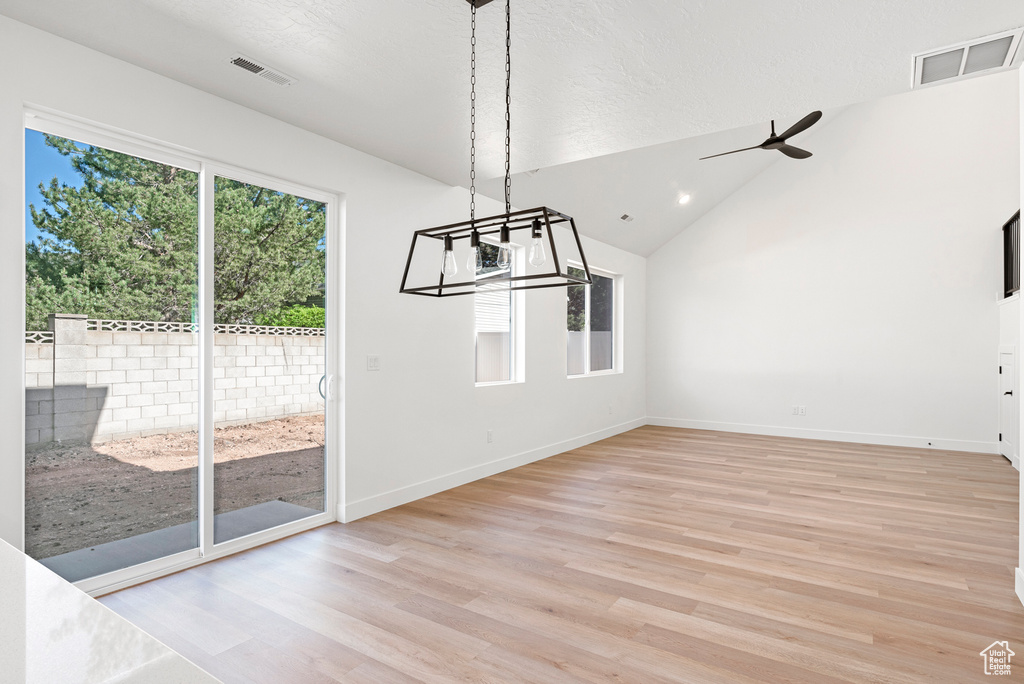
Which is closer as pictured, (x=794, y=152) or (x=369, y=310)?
(x=369, y=310)

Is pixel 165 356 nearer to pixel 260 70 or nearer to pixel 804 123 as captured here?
pixel 260 70

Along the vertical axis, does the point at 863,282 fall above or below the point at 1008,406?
above

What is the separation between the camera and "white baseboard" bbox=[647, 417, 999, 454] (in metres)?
6.38

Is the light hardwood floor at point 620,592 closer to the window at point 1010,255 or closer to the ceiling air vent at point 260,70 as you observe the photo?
the window at point 1010,255

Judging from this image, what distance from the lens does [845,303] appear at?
7.04 meters

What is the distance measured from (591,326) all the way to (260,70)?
5131mm

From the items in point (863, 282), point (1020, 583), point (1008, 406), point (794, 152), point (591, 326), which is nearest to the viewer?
point (1020, 583)

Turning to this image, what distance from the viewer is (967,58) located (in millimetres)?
2773

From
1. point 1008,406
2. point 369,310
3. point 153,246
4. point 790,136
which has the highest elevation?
point 790,136

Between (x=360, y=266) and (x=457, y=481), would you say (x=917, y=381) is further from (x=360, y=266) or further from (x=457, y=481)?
(x=360, y=266)

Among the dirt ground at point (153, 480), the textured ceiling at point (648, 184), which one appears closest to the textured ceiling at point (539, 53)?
the textured ceiling at point (648, 184)

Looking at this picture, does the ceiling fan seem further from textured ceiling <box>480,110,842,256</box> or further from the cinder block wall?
the cinder block wall

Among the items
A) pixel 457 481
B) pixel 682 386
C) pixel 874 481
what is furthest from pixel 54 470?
pixel 682 386

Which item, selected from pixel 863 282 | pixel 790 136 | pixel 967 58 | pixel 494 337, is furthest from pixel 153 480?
pixel 863 282
